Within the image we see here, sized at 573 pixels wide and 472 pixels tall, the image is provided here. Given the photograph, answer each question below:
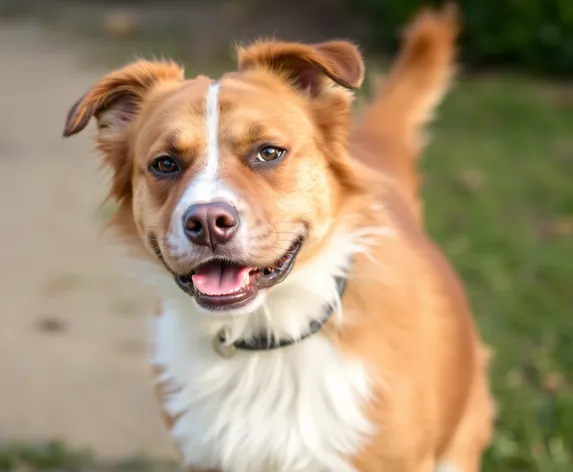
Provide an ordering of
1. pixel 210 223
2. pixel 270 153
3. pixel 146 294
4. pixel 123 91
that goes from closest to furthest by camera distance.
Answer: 1. pixel 210 223
2. pixel 270 153
3. pixel 123 91
4. pixel 146 294

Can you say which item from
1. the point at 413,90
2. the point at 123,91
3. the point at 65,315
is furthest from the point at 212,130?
the point at 65,315

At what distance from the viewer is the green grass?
12.0 ft

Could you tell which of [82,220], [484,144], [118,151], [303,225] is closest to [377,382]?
[303,225]

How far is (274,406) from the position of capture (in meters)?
2.58

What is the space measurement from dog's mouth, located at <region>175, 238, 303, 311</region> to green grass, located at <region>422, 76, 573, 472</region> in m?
1.66

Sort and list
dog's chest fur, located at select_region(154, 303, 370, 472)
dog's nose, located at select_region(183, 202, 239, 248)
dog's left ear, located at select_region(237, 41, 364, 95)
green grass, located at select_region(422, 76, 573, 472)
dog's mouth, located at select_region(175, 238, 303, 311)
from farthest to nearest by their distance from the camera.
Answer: green grass, located at select_region(422, 76, 573, 472)
dog's chest fur, located at select_region(154, 303, 370, 472)
dog's left ear, located at select_region(237, 41, 364, 95)
dog's mouth, located at select_region(175, 238, 303, 311)
dog's nose, located at select_region(183, 202, 239, 248)

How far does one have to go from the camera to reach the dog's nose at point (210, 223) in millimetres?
2176

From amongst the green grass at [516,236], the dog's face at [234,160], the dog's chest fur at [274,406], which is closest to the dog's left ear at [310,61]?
the dog's face at [234,160]

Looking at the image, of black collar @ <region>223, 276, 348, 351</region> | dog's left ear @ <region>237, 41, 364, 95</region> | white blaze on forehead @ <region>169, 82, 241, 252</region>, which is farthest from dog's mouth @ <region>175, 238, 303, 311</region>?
dog's left ear @ <region>237, 41, 364, 95</region>

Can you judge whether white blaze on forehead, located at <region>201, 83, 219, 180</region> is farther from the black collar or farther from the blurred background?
the blurred background

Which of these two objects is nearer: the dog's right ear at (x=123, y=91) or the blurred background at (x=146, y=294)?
the dog's right ear at (x=123, y=91)

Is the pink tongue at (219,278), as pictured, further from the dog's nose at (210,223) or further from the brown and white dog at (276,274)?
the dog's nose at (210,223)

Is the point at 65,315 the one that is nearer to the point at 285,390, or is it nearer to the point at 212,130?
the point at 285,390

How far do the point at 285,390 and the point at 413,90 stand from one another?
184 centimetres
